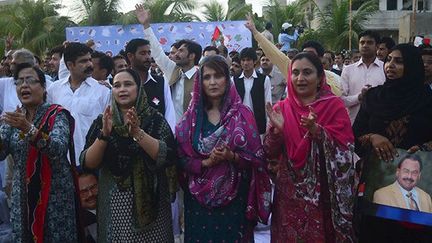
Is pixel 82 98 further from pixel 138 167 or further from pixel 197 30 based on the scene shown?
pixel 197 30

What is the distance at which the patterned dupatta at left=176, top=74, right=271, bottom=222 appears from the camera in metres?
3.24

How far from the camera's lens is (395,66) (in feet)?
11.1

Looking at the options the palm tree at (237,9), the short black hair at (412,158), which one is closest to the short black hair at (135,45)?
the short black hair at (412,158)

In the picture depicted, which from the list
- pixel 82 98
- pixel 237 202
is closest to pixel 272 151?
pixel 237 202

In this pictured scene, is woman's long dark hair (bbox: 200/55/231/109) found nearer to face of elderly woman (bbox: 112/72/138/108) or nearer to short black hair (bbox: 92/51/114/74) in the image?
face of elderly woman (bbox: 112/72/138/108)

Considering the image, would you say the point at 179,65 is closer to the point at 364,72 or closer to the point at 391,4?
the point at 364,72

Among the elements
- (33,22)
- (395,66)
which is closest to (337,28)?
(33,22)

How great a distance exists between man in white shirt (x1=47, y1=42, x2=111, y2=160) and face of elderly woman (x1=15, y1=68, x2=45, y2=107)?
0.93m

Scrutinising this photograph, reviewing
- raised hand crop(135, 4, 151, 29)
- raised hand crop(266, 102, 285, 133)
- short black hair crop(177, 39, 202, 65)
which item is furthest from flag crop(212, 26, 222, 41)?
raised hand crop(266, 102, 285, 133)

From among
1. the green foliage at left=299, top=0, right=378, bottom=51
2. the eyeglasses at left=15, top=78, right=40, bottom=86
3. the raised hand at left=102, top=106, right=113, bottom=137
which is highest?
the green foliage at left=299, top=0, right=378, bottom=51

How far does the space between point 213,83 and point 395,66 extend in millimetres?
1256

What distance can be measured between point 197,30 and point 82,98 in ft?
26.0

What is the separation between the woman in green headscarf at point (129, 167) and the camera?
322cm

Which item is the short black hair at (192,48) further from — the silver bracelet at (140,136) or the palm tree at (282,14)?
the palm tree at (282,14)
